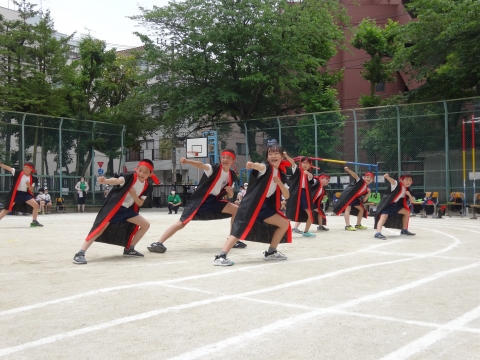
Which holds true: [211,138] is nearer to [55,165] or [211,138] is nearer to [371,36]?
[55,165]

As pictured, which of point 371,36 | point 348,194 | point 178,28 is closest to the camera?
point 348,194

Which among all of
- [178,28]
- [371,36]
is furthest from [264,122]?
[371,36]

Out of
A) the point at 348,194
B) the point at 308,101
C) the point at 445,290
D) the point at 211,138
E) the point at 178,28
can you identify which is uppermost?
the point at 178,28

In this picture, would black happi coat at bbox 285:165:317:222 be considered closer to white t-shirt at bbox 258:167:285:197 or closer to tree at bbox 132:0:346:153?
white t-shirt at bbox 258:167:285:197

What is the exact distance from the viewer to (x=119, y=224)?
8.72m

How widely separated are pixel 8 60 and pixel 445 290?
31404 mm

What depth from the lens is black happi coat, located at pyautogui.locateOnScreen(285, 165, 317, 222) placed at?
1234 cm

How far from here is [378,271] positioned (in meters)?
7.26

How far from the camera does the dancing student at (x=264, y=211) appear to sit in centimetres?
788

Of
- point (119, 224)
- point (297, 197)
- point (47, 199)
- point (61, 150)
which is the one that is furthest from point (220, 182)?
point (61, 150)

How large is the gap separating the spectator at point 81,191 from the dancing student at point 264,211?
69.9 feet

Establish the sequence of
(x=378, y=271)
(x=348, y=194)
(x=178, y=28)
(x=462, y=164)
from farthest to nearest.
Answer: (x=178, y=28) → (x=462, y=164) → (x=348, y=194) → (x=378, y=271)

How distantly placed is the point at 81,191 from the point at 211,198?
19.9 m

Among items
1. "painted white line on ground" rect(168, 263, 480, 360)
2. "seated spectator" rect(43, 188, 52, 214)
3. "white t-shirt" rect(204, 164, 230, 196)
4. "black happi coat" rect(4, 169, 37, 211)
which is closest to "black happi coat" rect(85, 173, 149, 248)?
"white t-shirt" rect(204, 164, 230, 196)
